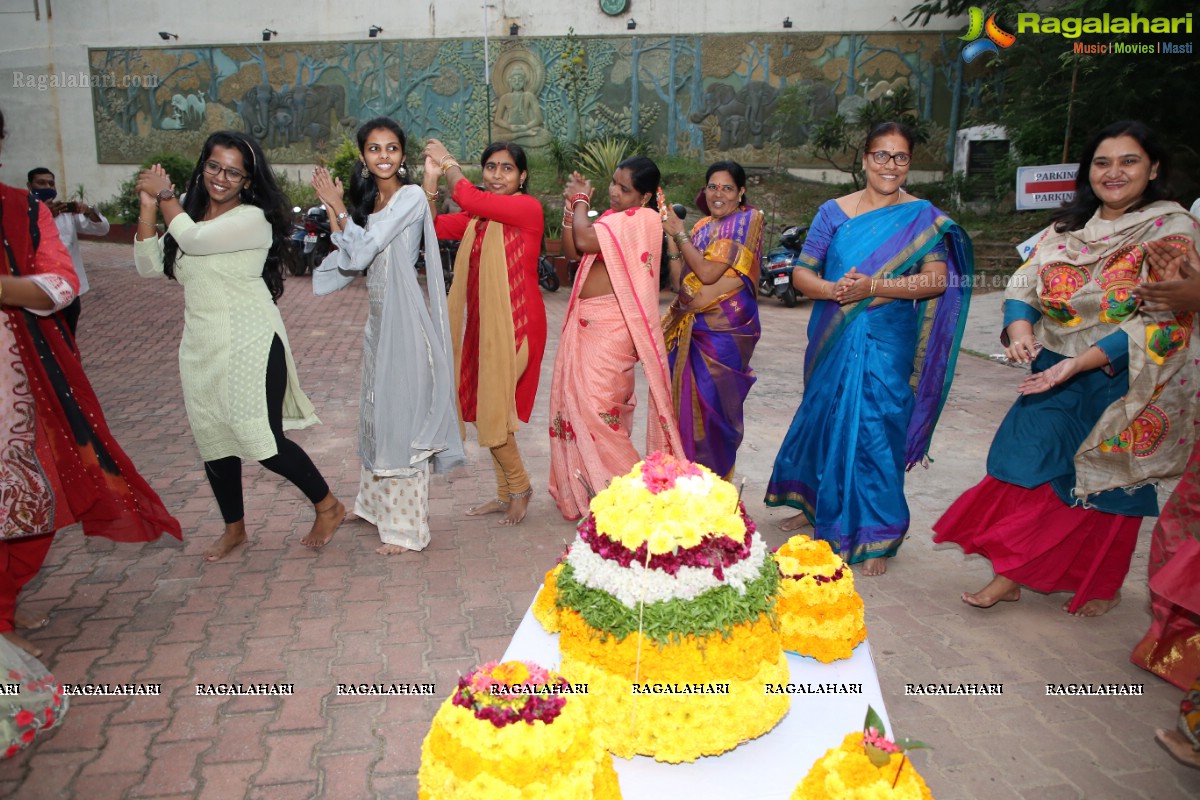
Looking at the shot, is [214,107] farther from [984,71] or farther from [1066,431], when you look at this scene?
[1066,431]

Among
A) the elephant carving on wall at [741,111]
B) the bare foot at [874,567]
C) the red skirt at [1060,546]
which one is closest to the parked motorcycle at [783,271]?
the elephant carving on wall at [741,111]

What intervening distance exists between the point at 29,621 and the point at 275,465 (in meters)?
1.09

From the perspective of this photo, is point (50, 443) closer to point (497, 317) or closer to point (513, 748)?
point (497, 317)

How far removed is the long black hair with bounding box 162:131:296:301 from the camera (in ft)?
11.7

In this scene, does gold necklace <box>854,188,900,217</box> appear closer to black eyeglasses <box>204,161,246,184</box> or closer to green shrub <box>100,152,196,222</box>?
black eyeglasses <box>204,161,246,184</box>

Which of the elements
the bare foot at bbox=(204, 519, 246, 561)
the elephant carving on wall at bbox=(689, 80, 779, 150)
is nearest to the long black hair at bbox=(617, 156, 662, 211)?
the bare foot at bbox=(204, 519, 246, 561)

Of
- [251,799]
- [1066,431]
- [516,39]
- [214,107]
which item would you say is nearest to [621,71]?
[516,39]

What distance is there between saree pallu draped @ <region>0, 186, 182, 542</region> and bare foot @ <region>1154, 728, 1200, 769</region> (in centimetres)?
385

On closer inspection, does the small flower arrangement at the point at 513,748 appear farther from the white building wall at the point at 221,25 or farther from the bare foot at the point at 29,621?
the white building wall at the point at 221,25

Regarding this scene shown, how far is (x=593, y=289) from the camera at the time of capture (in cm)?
423

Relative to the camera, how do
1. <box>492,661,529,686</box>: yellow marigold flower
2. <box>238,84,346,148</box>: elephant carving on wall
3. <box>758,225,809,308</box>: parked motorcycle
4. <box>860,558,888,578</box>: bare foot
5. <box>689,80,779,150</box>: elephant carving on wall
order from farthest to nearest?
1. <box>238,84,346,148</box>: elephant carving on wall
2. <box>689,80,779,150</box>: elephant carving on wall
3. <box>758,225,809,308</box>: parked motorcycle
4. <box>860,558,888,578</box>: bare foot
5. <box>492,661,529,686</box>: yellow marigold flower

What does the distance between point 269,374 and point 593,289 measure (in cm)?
159

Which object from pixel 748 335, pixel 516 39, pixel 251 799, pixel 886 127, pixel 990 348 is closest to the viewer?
pixel 251 799

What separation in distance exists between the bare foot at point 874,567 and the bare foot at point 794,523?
52cm
